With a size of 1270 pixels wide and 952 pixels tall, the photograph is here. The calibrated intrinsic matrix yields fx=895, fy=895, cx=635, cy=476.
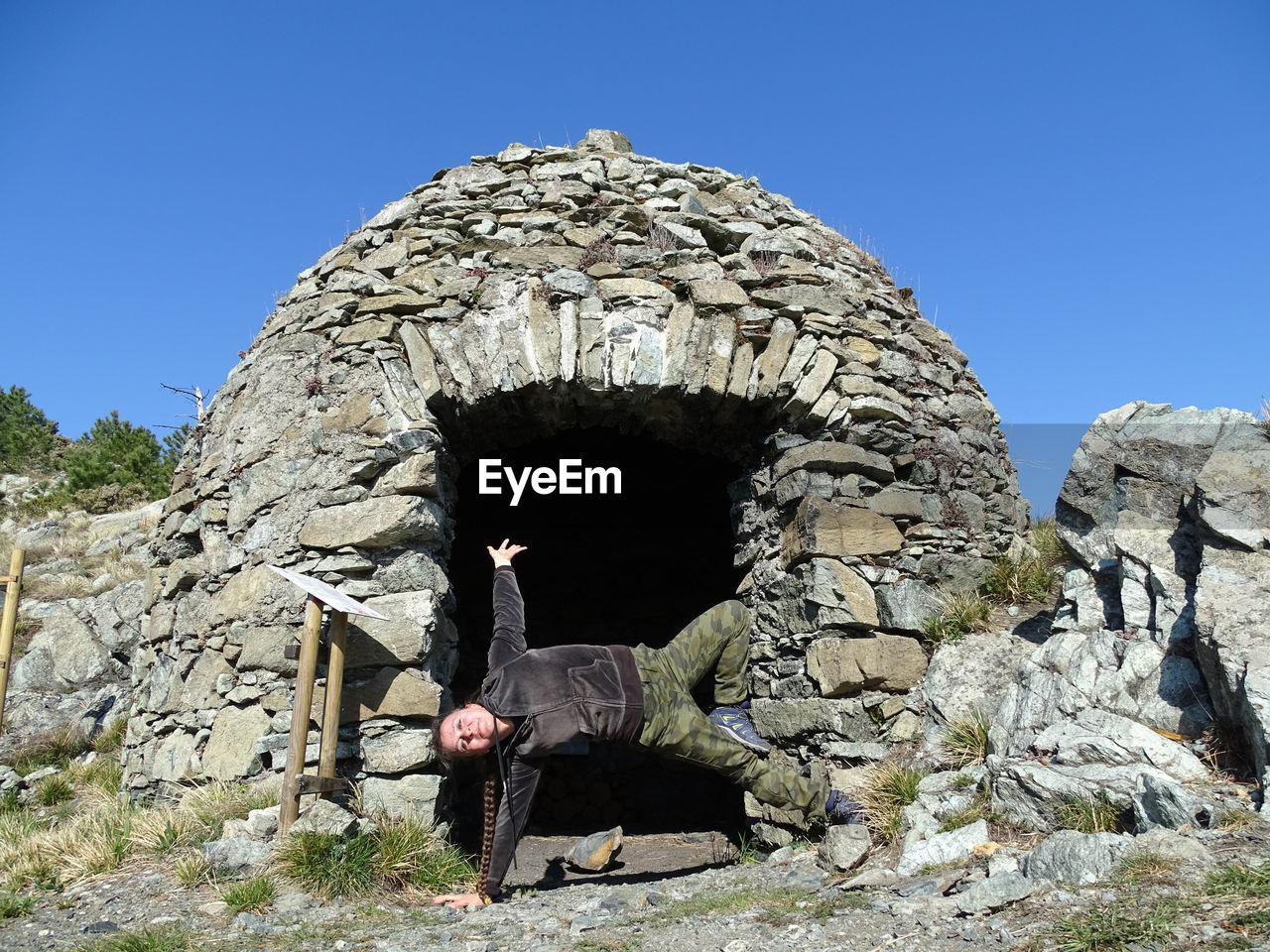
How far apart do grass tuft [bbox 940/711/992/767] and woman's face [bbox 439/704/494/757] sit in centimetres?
238

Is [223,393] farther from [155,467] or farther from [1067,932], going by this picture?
[155,467]

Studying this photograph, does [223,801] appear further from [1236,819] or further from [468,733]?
[1236,819]

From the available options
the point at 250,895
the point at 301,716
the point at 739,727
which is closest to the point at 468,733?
the point at 301,716

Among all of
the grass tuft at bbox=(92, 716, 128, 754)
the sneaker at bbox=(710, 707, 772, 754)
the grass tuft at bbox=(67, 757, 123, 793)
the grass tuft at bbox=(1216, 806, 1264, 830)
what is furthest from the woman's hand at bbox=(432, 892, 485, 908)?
the grass tuft at bbox=(92, 716, 128, 754)

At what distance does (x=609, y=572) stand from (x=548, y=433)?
12.2ft

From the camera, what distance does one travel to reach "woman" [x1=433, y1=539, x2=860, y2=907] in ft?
13.5

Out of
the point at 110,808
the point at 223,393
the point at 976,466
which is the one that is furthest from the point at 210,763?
the point at 976,466

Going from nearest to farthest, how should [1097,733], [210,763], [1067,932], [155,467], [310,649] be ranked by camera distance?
[1067,932], [1097,733], [310,649], [210,763], [155,467]

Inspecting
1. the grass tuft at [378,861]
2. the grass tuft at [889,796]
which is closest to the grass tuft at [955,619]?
the grass tuft at [889,796]

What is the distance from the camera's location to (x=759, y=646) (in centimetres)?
559

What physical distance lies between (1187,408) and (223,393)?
20.2 ft

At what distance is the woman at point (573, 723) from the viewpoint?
4.10m

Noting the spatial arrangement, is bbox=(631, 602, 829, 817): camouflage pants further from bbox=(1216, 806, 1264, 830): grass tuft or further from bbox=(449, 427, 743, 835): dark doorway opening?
bbox=(449, 427, 743, 835): dark doorway opening

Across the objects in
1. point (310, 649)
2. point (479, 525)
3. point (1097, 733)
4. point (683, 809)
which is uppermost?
point (479, 525)
